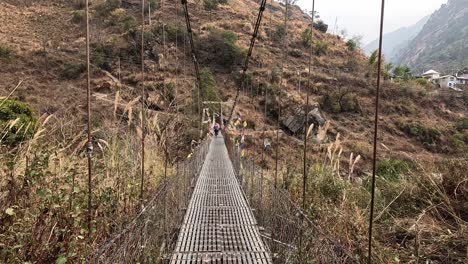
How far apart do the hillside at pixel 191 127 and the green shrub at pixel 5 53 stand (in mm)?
113

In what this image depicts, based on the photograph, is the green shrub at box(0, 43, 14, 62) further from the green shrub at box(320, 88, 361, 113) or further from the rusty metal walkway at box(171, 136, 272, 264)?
the rusty metal walkway at box(171, 136, 272, 264)

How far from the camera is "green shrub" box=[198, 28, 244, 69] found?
3262 cm

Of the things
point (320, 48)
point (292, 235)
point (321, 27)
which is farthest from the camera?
point (321, 27)

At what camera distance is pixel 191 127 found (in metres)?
10.3

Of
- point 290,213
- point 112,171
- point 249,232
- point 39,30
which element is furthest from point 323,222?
point 39,30

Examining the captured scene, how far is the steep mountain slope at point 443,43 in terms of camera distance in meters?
86.7

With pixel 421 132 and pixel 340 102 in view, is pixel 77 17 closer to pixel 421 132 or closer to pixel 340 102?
pixel 340 102

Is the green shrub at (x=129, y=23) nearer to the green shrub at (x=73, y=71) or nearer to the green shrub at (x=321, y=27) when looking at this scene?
the green shrub at (x=73, y=71)

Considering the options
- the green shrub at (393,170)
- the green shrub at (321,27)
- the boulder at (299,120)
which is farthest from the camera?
the green shrub at (321,27)

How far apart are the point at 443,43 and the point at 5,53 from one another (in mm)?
122477

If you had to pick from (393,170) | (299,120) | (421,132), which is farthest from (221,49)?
(393,170)

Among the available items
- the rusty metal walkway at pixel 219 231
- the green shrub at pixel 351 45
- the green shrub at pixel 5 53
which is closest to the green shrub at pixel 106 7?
the green shrub at pixel 5 53

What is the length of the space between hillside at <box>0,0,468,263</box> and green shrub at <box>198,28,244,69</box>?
5.6 inches

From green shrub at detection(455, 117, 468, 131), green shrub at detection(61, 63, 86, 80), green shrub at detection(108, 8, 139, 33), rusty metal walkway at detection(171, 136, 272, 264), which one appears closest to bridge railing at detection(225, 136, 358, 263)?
rusty metal walkway at detection(171, 136, 272, 264)
